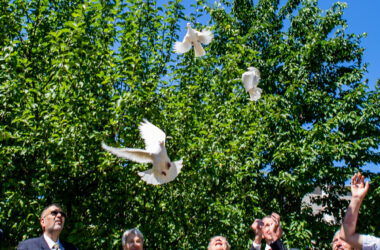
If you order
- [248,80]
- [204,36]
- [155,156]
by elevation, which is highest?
[204,36]

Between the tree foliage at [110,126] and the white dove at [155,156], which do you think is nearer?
the white dove at [155,156]

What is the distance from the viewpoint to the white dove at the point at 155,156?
13.2ft

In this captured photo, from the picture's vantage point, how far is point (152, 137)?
4219mm

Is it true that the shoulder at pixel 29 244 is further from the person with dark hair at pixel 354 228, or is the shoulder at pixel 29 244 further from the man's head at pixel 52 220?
the person with dark hair at pixel 354 228

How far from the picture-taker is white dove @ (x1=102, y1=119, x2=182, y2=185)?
13.2ft

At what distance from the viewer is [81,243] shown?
4.71 m

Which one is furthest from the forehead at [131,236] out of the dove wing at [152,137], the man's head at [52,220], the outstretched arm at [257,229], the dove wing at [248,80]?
the dove wing at [248,80]

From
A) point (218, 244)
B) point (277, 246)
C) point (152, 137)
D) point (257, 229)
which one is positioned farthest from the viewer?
point (218, 244)

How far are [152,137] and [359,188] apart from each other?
2381 millimetres

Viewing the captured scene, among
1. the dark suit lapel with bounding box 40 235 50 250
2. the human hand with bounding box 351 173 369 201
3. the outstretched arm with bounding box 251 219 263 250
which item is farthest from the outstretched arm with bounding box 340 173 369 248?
the dark suit lapel with bounding box 40 235 50 250

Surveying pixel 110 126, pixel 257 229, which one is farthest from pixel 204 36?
pixel 257 229

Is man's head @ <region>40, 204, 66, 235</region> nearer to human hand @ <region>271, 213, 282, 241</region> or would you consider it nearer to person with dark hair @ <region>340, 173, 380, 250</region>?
human hand @ <region>271, 213, 282, 241</region>

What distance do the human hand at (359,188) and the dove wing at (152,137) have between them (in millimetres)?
2129

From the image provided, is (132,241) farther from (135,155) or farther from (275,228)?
(275,228)
